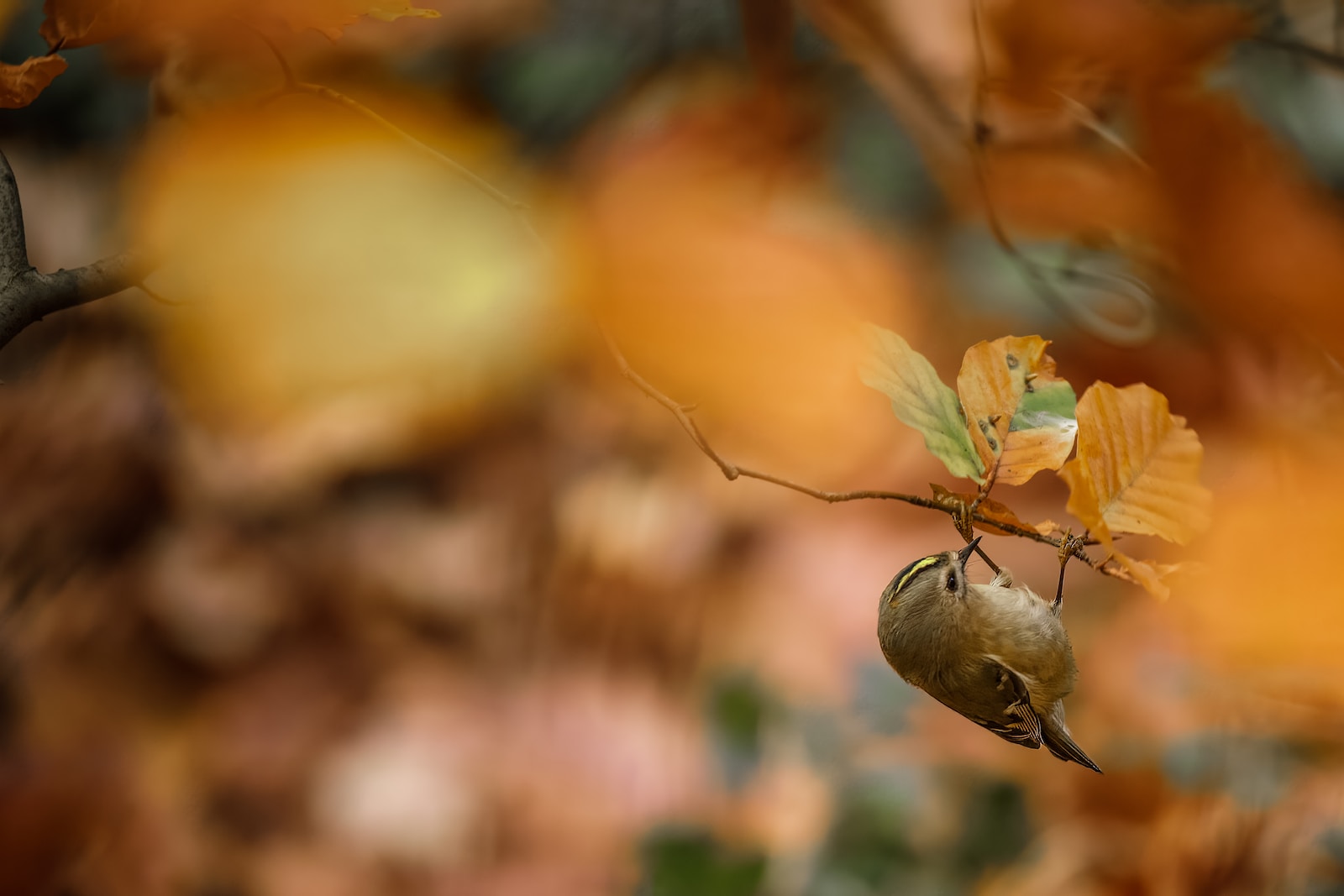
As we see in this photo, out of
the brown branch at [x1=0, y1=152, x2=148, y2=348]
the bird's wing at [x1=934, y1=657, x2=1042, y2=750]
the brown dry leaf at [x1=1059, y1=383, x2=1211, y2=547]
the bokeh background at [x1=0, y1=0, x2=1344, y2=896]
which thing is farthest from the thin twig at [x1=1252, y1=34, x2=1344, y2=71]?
the brown branch at [x1=0, y1=152, x2=148, y2=348]

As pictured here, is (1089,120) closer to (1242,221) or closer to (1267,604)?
(1242,221)

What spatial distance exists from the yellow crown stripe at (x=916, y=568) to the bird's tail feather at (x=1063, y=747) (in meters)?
0.07

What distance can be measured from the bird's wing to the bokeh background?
2 cm

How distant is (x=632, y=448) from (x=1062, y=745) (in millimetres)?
193

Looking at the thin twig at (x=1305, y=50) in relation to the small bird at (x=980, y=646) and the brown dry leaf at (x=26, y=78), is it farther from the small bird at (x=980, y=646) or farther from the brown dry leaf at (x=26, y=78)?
the brown dry leaf at (x=26, y=78)

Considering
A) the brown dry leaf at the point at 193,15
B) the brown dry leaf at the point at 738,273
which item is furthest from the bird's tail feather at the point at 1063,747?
the brown dry leaf at the point at 193,15

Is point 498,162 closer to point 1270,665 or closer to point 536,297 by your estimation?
point 536,297

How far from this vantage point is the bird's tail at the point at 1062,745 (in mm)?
316

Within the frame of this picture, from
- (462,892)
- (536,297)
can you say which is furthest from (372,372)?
(462,892)

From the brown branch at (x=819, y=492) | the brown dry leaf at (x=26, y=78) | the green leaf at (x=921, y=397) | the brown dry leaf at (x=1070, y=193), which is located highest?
the brown dry leaf at (x=26, y=78)

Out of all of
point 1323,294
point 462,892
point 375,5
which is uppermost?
point 375,5

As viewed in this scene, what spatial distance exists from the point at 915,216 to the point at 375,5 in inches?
9.5

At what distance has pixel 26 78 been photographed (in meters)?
0.36

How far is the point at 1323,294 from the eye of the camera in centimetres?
36
